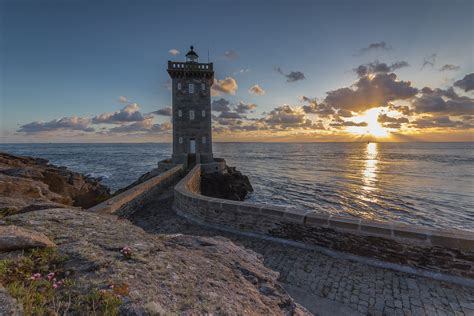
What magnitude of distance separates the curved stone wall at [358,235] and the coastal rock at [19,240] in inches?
198

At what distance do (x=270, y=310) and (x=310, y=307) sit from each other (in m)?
2.00

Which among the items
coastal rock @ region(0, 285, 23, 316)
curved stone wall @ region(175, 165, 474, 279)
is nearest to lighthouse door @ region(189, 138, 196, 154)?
curved stone wall @ region(175, 165, 474, 279)

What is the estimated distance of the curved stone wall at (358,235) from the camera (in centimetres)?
449

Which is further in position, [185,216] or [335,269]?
[185,216]

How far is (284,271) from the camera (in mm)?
4926

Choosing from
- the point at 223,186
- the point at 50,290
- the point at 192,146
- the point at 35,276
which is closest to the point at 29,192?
the point at 35,276

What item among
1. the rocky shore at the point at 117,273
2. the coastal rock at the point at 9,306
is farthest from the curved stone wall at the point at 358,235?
the coastal rock at the point at 9,306

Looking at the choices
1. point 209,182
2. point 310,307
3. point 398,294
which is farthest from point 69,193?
point 398,294

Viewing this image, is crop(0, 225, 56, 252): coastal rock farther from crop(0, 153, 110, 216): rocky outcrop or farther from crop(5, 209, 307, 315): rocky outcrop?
crop(0, 153, 110, 216): rocky outcrop

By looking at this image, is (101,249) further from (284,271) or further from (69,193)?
(69,193)

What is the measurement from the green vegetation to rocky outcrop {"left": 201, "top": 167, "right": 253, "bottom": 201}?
17389 mm

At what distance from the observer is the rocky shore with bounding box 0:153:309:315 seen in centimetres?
183

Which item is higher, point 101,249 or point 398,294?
point 101,249

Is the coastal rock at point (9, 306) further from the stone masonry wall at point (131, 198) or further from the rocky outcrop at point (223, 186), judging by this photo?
the rocky outcrop at point (223, 186)
